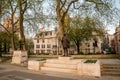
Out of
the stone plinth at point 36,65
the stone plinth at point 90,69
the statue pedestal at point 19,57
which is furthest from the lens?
the statue pedestal at point 19,57

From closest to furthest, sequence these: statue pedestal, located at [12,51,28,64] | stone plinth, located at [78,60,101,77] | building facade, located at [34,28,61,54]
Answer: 1. stone plinth, located at [78,60,101,77]
2. statue pedestal, located at [12,51,28,64]
3. building facade, located at [34,28,61,54]

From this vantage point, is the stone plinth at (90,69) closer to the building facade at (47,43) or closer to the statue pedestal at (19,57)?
the statue pedestal at (19,57)

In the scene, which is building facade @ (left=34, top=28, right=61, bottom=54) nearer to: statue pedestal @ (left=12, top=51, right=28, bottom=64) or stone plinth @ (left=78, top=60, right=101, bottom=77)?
statue pedestal @ (left=12, top=51, right=28, bottom=64)

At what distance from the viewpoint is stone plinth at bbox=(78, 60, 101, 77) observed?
1229 centimetres

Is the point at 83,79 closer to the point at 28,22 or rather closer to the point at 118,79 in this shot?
the point at 118,79

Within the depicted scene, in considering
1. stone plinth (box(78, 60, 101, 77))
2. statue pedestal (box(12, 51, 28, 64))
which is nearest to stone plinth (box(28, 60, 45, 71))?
stone plinth (box(78, 60, 101, 77))

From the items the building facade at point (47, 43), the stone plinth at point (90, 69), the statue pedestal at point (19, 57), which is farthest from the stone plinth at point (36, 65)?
the building facade at point (47, 43)

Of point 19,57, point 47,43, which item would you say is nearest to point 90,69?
point 19,57

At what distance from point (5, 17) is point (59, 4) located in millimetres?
13433

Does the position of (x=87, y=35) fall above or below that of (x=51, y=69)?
above

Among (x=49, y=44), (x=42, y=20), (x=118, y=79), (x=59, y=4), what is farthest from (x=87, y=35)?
(x=49, y=44)

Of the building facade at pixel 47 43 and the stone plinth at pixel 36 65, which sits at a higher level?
the building facade at pixel 47 43

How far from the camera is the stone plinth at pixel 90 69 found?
12.3 metres

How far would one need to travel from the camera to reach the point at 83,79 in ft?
37.7
